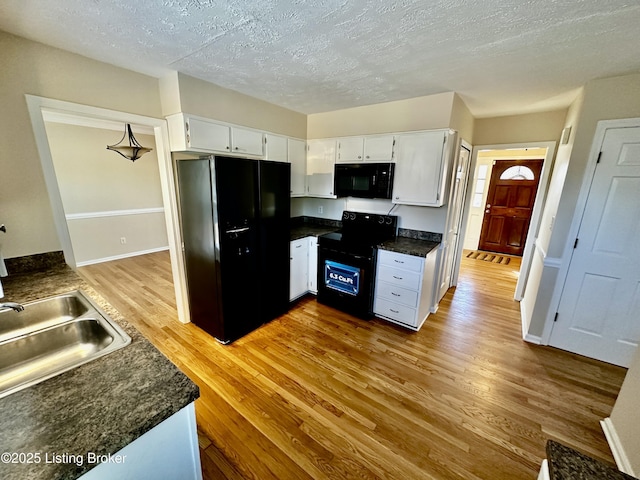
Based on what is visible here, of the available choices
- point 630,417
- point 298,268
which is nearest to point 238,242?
point 298,268

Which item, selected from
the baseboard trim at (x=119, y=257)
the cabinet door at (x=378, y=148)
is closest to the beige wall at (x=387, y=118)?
the cabinet door at (x=378, y=148)

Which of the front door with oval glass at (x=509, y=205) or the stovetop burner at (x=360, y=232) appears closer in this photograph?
the stovetop burner at (x=360, y=232)

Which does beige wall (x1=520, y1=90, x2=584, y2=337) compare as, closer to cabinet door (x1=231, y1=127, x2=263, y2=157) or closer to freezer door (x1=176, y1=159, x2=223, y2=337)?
cabinet door (x1=231, y1=127, x2=263, y2=157)

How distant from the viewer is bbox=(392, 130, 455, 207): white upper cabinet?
256 centimetres

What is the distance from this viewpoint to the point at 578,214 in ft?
7.33

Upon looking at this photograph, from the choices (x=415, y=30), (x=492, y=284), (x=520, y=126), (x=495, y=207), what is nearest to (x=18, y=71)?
(x=415, y=30)

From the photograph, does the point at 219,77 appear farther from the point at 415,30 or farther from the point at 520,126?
the point at 520,126

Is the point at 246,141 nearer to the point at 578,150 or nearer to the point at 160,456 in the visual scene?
the point at 160,456

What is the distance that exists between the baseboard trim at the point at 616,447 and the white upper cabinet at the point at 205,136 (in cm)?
361

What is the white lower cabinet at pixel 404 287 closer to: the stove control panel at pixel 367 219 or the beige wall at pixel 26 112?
the stove control panel at pixel 367 219

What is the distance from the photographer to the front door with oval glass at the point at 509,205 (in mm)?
5156

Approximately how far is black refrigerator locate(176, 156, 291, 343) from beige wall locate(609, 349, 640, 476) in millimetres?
2733

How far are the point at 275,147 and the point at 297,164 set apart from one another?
1.45ft

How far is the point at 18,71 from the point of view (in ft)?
5.36
